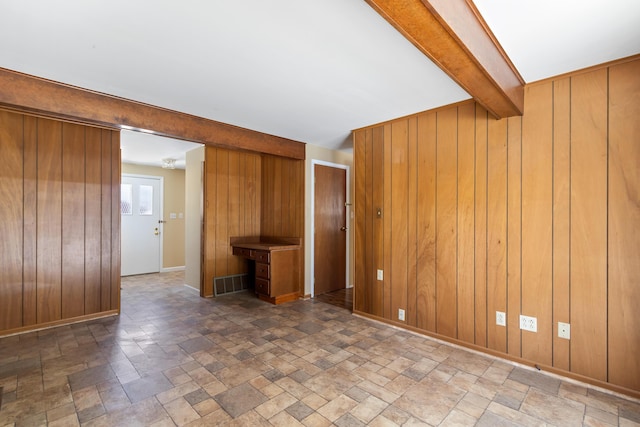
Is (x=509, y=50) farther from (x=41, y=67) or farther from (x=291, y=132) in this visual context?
(x=41, y=67)

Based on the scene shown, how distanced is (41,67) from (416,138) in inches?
132

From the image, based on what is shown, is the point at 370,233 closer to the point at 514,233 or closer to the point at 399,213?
the point at 399,213

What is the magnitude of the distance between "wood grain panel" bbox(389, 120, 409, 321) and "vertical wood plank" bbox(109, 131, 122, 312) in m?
3.36

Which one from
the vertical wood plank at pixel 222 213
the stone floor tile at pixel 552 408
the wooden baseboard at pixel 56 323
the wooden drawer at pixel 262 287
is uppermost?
the vertical wood plank at pixel 222 213

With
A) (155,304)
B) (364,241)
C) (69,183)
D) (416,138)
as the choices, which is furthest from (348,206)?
(69,183)

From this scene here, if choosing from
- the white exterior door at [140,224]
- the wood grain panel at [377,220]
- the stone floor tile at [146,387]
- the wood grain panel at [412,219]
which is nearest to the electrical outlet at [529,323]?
the wood grain panel at [412,219]

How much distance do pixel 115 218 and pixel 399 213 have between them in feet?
11.4

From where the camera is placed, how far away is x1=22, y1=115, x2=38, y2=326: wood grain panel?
3107 millimetres

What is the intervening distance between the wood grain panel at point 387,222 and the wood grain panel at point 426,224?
1.20ft

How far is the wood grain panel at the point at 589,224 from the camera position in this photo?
86.2 inches

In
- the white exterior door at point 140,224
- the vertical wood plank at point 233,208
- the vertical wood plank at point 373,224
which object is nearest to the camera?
the vertical wood plank at point 373,224

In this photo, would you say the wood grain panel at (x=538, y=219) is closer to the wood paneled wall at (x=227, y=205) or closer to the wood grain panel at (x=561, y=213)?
the wood grain panel at (x=561, y=213)

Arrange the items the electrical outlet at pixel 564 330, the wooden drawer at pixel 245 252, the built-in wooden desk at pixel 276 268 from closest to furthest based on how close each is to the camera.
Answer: the electrical outlet at pixel 564 330 → the built-in wooden desk at pixel 276 268 → the wooden drawer at pixel 245 252

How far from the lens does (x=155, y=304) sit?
414cm
